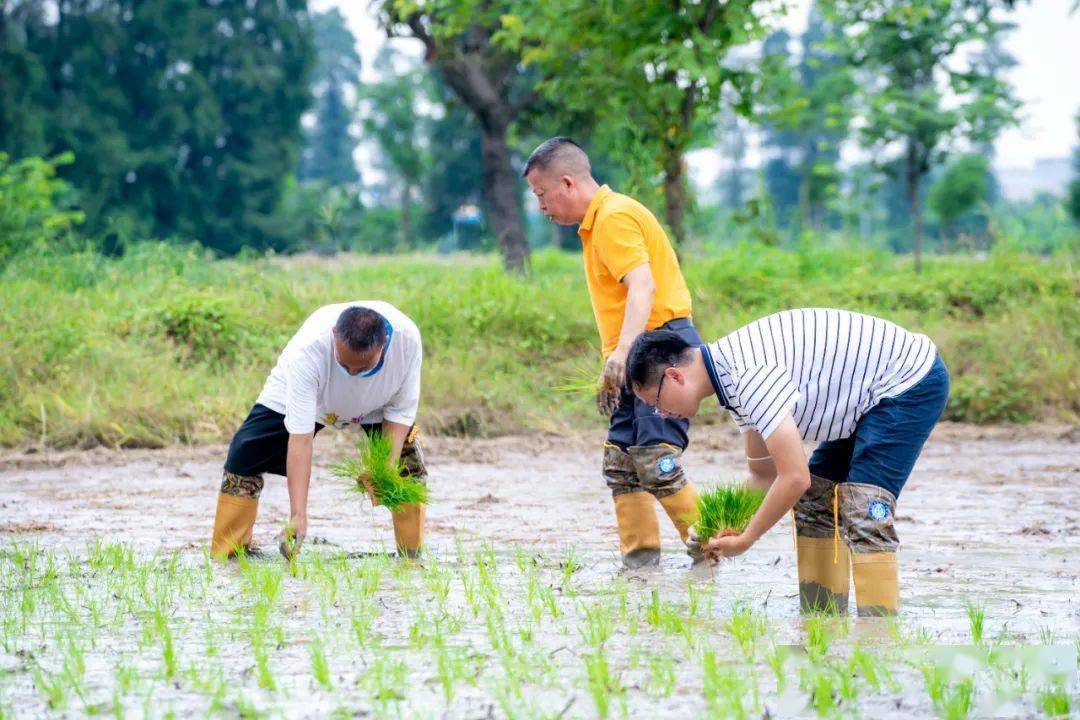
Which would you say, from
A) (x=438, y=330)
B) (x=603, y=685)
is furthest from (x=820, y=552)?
(x=438, y=330)

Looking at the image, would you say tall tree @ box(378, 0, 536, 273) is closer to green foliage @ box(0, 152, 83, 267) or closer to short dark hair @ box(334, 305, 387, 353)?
green foliage @ box(0, 152, 83, 267)

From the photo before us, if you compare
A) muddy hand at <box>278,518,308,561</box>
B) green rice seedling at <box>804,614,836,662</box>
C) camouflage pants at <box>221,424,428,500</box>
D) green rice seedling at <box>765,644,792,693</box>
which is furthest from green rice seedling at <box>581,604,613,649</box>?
camouflage pants at <box>221,424,428,500</box>

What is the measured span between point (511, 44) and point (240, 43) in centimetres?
2596

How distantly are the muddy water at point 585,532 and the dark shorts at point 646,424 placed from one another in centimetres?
60

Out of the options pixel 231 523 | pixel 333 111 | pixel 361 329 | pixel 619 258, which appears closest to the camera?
pixel 361 329

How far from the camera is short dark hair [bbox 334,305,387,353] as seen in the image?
5.16m

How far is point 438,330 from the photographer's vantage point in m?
12.4

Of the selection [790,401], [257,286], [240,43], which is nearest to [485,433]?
[257,286]

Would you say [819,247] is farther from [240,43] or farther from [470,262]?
[240,43]

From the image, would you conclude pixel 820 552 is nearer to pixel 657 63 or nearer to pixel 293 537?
pixel 293 537

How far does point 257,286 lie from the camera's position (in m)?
13.3

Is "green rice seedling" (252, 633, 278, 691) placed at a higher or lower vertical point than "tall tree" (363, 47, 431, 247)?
lower

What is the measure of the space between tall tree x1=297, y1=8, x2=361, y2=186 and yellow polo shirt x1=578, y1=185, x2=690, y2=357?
54.5m

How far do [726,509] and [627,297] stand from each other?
1.11 m
